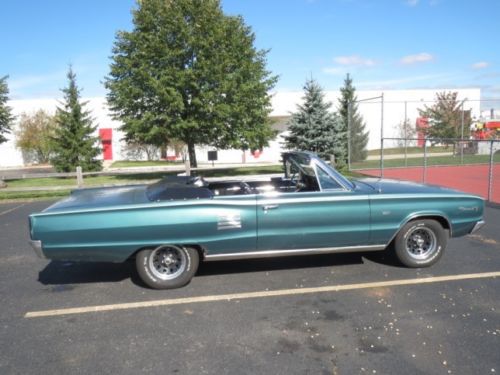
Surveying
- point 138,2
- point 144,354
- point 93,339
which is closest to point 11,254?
point 93,339

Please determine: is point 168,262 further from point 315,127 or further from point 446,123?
point 446,123

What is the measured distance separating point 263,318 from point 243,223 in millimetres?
1088

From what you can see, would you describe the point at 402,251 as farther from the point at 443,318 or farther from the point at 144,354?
A: the point at 144,354

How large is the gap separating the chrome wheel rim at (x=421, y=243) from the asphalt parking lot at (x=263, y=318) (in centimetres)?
24

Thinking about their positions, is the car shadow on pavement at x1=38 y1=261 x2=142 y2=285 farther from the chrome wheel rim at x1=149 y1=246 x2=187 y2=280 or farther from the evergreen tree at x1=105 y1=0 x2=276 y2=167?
the evergreen tree at x1=105 y1=0 x2=276 y2=167

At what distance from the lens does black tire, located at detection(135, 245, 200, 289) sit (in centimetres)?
461

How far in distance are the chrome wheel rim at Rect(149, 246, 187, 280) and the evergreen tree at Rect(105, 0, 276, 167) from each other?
1359cm

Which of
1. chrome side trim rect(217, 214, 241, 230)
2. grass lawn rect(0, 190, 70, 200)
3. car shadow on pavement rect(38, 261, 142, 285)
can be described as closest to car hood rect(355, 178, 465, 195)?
chrome side trim rect(217, 214, 241, 230)

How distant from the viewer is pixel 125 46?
1909cm

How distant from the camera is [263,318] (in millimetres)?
3953

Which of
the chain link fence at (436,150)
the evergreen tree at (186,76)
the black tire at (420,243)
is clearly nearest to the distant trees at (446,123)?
the chain link fence at (436,150)

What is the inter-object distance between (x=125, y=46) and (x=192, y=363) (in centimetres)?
1850

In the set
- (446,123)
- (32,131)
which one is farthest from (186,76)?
(32,131)

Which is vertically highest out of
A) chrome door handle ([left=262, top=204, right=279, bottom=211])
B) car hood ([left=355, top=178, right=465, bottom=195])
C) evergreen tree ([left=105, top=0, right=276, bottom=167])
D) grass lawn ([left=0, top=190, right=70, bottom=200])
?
evergreen tree ([left=105, top=0, right=276, bottom=167])
